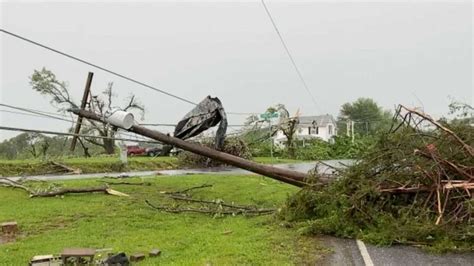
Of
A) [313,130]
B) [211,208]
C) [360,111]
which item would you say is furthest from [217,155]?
[360,111]

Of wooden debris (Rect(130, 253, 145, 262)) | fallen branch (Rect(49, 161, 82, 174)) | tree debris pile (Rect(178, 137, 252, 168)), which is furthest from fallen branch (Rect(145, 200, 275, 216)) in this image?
tree debris pile (Rect(178, 137, 252, 168))

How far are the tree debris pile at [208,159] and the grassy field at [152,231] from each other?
12.1 metres

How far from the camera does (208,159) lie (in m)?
23.0

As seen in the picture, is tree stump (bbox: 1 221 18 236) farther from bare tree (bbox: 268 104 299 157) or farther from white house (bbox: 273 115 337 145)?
white house (bbox: 273 115 337 145)

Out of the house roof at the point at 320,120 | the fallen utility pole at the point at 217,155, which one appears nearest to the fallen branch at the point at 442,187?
the fallen utility pole at the point at 217,155

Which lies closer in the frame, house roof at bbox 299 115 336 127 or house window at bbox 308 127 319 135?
house window at bbox 308 127 319 135

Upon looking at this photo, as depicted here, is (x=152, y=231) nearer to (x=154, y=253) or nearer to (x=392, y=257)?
(x=154, y=253)

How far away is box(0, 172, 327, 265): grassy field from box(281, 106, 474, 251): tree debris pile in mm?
622

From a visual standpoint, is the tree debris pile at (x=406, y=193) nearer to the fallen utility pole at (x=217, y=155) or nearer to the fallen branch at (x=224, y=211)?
the fallen branch at (x=224, y=211)

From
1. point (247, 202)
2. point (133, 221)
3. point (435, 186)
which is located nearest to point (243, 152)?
point (247, 202)

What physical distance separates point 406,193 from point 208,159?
16912 millimetres

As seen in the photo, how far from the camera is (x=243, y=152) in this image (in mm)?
24781

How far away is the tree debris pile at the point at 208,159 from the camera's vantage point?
23328mm

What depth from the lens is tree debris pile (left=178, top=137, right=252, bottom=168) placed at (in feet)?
76.5
